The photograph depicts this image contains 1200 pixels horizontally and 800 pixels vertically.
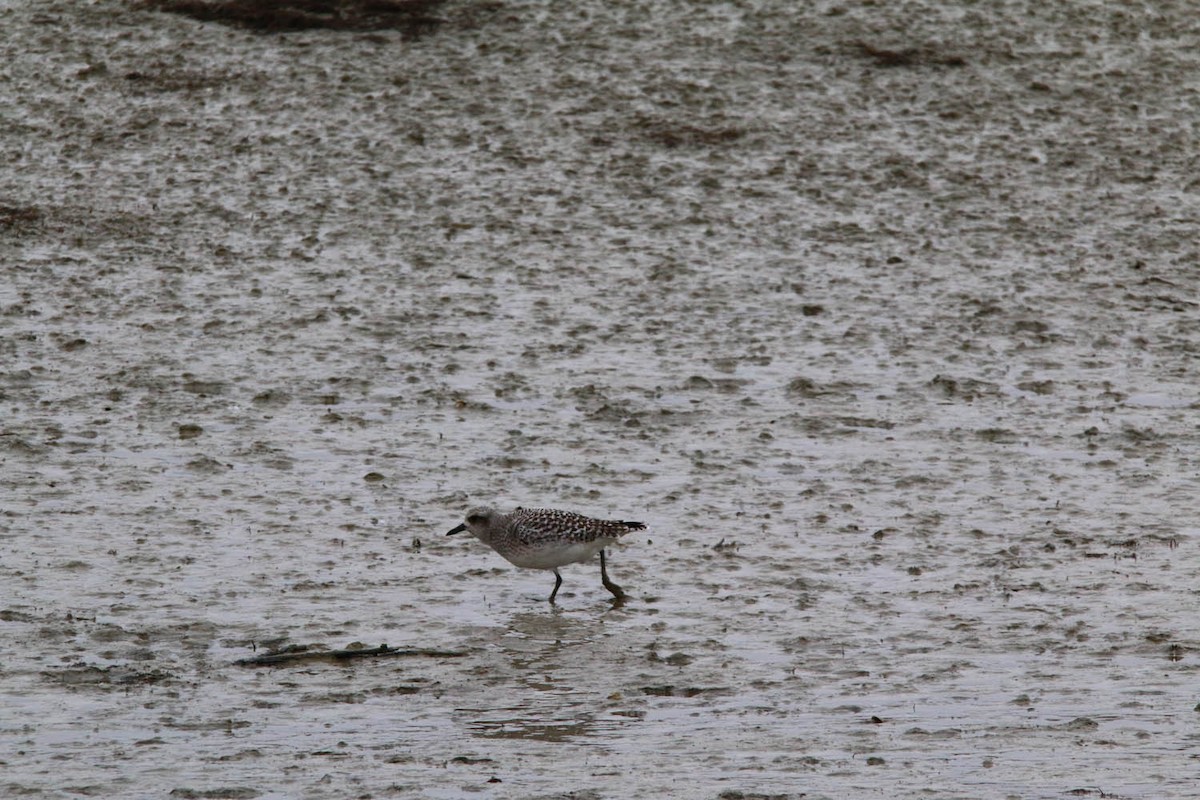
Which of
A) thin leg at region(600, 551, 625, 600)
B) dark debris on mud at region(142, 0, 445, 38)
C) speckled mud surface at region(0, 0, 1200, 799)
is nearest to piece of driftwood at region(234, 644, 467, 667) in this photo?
speckled mud surface at region(0, 0, 1200, 799)

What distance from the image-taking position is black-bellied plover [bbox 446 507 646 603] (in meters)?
11.9

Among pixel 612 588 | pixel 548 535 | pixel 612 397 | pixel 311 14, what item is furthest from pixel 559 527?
pixel 311 14

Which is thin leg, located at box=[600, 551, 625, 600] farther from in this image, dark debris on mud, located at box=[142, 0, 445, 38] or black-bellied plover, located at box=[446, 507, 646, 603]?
dark debris on mud, located at box=[142, 0, 445, 38]

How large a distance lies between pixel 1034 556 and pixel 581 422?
183 inches

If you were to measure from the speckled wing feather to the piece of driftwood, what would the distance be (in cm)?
147

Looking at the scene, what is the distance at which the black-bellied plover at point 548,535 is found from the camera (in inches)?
469

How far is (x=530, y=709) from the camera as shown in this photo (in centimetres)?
980

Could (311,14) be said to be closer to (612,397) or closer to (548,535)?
(612,397)

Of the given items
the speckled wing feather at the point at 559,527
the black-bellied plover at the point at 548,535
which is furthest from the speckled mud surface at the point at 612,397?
the speckled wing feather at the point at 559,527

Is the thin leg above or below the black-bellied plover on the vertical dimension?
below

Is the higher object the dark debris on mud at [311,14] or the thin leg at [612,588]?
the dark debris on mud at [311,14]

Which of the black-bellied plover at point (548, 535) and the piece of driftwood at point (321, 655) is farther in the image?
the black-bellied plover at point (548, 535)

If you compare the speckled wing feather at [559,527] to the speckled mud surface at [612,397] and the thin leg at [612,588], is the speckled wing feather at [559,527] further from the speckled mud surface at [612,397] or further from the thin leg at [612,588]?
the speckled mud surface at [612,397]

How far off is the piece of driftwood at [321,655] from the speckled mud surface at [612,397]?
138mm
